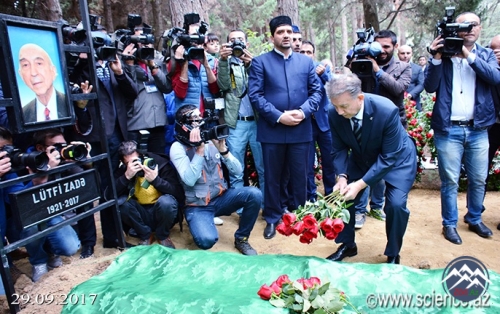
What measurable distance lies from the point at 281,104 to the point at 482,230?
2.17 m

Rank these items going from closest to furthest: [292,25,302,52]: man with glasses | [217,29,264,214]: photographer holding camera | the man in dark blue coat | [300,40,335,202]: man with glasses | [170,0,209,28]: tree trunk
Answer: the man in dark blue coat, [217,29,264,214]: photographer holding camera, [300,40,335,202]: man with glasses, [292,25,302,52]: man with glasses, [170,0,209,28]: tree trunk

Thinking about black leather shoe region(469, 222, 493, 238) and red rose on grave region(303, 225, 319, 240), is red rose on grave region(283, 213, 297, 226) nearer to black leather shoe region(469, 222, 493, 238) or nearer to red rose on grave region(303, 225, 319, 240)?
red rose on grave region(303, 225, 319, 240)

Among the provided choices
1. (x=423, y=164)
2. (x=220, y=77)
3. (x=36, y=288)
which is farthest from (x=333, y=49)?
(x=36, y=288)

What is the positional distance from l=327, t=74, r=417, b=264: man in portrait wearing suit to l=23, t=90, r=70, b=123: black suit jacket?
1846mm

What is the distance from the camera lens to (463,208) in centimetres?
459

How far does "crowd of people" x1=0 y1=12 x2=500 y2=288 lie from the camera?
3.14 metres

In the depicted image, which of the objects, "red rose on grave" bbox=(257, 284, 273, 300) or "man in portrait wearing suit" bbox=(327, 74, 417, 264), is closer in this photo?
"red rose on grave" bbox=(257, 284, 273, 300)

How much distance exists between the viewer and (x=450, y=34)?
341 centimetres

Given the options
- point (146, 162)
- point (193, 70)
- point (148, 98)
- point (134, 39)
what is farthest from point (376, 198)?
point (134, 39)

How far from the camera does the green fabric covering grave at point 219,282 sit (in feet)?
7.08

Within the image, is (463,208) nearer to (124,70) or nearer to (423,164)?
(423,164)

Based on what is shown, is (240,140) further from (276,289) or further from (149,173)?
(276,289)

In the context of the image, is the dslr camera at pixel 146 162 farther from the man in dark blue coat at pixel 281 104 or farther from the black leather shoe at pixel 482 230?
the black leather shoe at pixel 482 230

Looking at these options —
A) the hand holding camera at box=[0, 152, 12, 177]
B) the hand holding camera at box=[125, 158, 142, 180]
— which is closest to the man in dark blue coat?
the hand holding camera at box=[125, 158, 142, 180]
